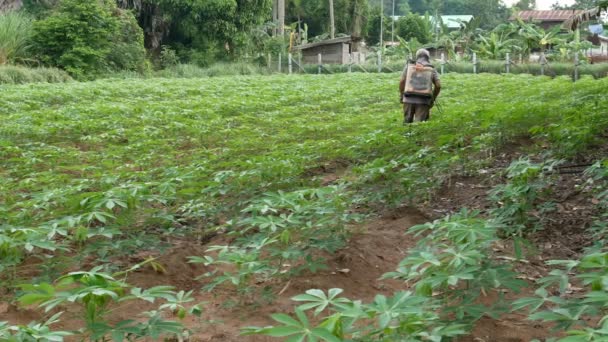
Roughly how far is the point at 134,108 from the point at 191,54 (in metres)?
21.7

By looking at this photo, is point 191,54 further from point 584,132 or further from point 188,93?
point 584,132

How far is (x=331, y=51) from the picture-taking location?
4134cm

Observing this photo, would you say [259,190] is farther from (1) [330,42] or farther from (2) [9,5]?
(1) [330,42]

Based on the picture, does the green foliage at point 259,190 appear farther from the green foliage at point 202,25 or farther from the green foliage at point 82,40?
the green foliage at point 202,25

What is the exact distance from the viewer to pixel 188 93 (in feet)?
53.8

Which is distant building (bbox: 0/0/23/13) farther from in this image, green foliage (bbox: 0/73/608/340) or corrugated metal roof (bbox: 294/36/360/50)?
green foliage (bbox: 0/73/608/340)

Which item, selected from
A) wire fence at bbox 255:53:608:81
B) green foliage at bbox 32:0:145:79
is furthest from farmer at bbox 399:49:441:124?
wire fence at bbox 255:53:608:81

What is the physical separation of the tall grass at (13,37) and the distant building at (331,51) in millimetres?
16990

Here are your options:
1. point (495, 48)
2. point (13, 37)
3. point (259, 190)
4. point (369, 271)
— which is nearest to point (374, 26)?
point (495, 48)

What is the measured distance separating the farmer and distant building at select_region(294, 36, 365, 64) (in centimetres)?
3059

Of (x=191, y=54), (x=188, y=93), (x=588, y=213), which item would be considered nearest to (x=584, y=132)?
(x=588, y=213)

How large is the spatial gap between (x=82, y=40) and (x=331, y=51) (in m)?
18.3

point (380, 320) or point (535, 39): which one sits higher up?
point (380, 320)

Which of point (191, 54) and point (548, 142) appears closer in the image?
point (548, 142)
